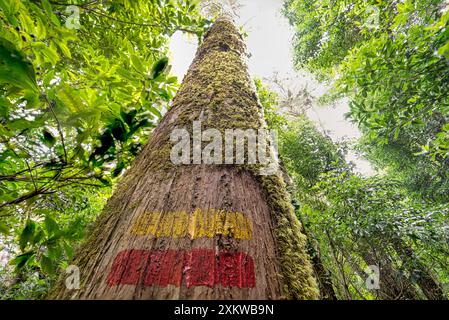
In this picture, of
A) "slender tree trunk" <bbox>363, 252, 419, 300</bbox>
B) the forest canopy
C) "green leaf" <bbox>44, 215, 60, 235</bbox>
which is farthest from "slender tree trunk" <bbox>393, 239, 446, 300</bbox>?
"green leaf" <bbox>44, 215, 60, 235</bbox>

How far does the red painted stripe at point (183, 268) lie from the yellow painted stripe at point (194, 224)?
48 millimetres

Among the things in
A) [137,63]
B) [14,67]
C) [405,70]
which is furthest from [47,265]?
[405,70]

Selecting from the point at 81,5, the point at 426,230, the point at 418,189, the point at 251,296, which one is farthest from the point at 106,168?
the point at 418,189

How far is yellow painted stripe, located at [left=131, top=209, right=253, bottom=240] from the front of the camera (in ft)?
1.85

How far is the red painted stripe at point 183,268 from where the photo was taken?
1.55 ft

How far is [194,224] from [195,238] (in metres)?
0.04

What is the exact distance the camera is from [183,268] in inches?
19.2

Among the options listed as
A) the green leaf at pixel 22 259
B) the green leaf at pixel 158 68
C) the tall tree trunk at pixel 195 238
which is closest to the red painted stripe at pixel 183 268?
the tall tree trunk at pixel 195 238

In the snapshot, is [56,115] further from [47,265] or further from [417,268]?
[417,268]

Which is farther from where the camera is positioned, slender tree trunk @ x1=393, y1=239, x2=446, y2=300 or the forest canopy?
slender tree trunk @ x1=393, y1=239, x2=446, y2=300

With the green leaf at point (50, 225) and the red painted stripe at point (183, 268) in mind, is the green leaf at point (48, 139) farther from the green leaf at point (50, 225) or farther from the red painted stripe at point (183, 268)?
the red painted stripe at point (183, 268)

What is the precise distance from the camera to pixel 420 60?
303 cm

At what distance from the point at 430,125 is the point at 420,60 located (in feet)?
19.3

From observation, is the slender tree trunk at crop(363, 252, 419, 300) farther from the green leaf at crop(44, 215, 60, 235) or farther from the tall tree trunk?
the green leaf at crop(44, 215, 60, 235)
